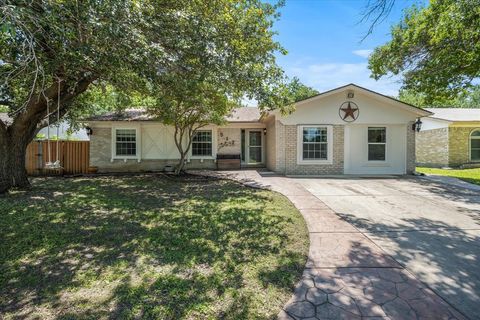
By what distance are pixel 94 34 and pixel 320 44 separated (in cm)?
914

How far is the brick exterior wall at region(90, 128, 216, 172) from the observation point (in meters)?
14.2

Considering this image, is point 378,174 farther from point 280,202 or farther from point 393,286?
point 393,286

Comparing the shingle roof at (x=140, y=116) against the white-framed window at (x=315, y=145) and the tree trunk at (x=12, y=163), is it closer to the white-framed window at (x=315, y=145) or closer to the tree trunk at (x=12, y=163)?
the white-framed window at (x=315, y=145)

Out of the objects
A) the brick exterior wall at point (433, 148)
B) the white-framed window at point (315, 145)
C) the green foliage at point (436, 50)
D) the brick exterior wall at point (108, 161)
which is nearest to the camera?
the green foliage at point (436, 50)

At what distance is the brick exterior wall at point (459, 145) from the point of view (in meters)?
17.5

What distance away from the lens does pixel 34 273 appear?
334 cm

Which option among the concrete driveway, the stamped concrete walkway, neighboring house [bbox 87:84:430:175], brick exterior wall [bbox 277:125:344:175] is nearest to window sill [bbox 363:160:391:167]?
neighboring house [bbox 87:84:430:175]

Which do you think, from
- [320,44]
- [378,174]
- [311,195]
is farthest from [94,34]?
[378,174]

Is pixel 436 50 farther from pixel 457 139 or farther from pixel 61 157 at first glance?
pixel 61 157

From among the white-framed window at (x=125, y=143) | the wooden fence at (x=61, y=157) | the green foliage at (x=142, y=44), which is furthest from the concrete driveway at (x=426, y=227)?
the wooden fence at (x=61, y=157)

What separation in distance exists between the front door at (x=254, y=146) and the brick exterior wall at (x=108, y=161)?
4.75 metres

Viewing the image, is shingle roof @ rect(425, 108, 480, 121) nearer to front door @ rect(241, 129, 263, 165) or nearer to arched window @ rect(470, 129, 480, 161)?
arched window @ rect(470, 129, 480, 161)

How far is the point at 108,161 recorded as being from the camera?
14352 mm

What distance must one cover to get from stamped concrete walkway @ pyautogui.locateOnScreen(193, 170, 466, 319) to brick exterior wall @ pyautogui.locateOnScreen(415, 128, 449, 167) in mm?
18114
